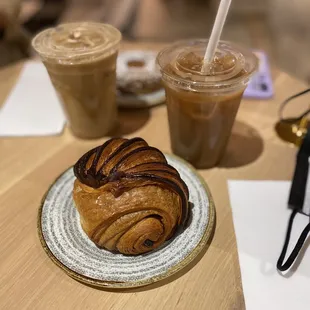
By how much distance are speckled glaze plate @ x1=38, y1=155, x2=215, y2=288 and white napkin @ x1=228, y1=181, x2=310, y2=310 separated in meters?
0.07

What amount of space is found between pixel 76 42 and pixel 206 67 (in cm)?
28

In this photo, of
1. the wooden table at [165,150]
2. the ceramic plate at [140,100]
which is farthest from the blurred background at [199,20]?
the wooden table at [165,150]

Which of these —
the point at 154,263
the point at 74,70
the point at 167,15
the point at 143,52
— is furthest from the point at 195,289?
the point at 167,15

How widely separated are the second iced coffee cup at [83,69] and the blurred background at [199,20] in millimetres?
893

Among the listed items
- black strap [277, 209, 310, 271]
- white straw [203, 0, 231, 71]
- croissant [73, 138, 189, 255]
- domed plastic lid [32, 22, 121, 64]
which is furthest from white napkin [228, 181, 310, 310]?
domed plastic lid [32, 22, 121, 64]

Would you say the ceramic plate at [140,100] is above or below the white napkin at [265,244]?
above

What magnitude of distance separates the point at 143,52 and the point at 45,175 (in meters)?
0.53

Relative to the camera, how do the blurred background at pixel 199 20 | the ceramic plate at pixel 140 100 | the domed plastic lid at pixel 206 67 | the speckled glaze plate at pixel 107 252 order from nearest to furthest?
the speckled glaze plate at pixel 107 252, the domed plastic lid at pixel 206 67, the ceramic plate at pixel 140 100, the blurred background at pixel 199 20

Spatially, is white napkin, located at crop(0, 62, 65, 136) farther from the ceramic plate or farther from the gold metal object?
the gold metal object

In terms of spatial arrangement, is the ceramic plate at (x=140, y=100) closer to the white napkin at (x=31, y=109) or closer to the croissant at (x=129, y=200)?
the white napkin at (x=31, y=109)

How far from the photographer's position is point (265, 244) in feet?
2.04

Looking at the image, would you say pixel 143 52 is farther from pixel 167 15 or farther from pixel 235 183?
pixel 167 15

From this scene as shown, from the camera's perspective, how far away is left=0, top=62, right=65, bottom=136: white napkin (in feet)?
2.93

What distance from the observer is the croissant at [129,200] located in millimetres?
544
